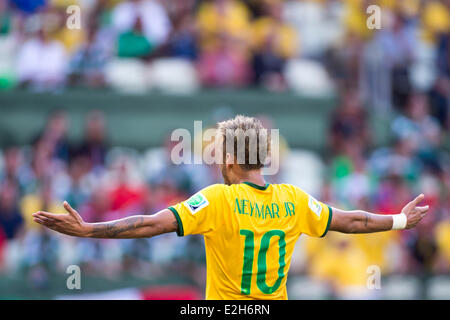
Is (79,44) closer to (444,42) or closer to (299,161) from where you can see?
(299,161)

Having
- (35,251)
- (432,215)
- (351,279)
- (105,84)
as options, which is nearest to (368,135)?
(432,215)

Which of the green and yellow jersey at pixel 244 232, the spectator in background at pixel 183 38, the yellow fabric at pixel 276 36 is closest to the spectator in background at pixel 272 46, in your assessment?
the yellow fabric at pixel 276 36

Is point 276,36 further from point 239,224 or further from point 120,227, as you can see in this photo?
point 120,227

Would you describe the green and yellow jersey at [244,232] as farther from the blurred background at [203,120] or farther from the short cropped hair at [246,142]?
the blurred background at [203,120]

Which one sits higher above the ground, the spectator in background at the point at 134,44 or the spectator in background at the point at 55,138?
the spectator in background at the point at 134,44

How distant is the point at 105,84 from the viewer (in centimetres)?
1383

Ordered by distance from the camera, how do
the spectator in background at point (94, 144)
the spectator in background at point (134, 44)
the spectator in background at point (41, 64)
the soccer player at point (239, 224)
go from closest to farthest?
the soccer player at point (239, 224) → the spectator in background at point (94, 144) → the spectator in background at point (41, 64) → the spectator in background at point (134, 44)

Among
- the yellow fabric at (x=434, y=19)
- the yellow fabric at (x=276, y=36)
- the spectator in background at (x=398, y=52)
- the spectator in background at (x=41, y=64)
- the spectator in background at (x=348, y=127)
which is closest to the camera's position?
the spectator in background at (x=41, y=64)

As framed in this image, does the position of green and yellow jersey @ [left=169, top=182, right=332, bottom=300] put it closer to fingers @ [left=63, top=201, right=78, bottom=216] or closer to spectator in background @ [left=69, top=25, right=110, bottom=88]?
fingers @ [left=63, top=201, right=78, bottom=216]

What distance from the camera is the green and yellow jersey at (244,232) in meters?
5.04

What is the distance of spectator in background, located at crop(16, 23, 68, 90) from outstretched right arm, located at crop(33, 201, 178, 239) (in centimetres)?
912


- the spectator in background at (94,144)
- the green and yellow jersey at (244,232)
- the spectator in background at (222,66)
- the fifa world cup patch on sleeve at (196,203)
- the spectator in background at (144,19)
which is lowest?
the green and yellow jersey at (244,232)

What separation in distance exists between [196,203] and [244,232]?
333 millimetres

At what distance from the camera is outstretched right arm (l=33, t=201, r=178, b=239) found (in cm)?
489
